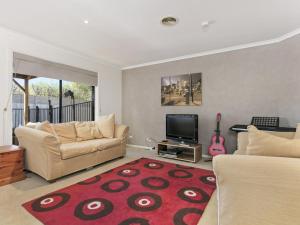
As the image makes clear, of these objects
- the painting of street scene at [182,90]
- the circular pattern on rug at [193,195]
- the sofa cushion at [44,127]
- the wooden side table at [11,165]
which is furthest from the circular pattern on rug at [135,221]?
the painting of street scene at [182,90]

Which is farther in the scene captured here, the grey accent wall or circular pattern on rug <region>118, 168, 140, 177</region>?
the grey accent wall

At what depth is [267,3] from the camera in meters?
2.00

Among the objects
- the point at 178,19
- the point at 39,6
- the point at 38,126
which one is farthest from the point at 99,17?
the point at 38,126

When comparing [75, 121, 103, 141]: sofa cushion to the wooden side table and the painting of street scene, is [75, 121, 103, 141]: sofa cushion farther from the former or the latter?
the painting of street scene

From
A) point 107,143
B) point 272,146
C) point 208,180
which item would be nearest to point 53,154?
point 107,143

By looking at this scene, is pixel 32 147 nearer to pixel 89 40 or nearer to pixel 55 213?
pixel 55 213

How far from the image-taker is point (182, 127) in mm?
3650

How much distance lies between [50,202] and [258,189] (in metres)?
2.00

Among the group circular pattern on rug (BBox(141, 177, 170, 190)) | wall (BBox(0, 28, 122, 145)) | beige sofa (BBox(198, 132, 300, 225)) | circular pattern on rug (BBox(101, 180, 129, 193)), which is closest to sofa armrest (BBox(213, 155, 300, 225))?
beige sofa (BBox(198, 132, 300, 225))

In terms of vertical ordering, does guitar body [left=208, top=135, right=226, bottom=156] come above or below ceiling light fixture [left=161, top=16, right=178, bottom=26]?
below

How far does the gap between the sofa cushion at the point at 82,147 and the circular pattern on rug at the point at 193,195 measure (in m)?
1.60

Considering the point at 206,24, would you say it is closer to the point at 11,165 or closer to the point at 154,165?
the point at 154,165

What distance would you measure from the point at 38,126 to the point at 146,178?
1.92 meters

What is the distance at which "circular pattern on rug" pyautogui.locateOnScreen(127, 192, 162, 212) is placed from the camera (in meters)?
1.77
